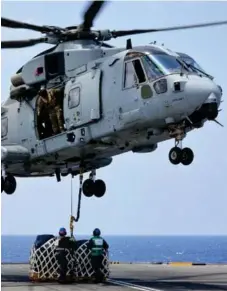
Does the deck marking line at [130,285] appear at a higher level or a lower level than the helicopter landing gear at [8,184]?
lower

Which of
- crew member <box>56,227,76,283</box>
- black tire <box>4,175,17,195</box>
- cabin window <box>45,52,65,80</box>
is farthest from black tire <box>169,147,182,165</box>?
black tire <box>4,175,17,195</box>

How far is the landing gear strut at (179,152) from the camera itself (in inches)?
814

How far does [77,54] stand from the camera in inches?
930

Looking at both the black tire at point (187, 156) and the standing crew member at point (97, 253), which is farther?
the black tire at point (187, 156)

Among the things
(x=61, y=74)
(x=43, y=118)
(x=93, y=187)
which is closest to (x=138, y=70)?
(x=61, y=74)

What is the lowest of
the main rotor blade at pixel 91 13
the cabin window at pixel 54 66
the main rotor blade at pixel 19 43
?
the cabin window at pixel 54 66

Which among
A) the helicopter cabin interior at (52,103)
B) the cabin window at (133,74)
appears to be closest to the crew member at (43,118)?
the helicopter cabin interior at (52,103)

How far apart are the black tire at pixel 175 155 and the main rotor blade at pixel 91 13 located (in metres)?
5.24

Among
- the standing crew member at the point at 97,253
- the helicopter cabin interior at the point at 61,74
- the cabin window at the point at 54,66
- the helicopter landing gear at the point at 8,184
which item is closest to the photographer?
the standing crew member at the point at 97,253

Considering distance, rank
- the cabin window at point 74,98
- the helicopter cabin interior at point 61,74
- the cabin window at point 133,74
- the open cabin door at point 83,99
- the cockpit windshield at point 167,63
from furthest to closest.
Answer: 1. the cabin window at point 74,98
2. the open cabin door at point 83,99
3. the cabin window at point 133,74
4. the helicopter cabin interior at point 61,74
5. the cockpit windshield at point 167,63

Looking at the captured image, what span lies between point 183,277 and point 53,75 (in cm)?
834

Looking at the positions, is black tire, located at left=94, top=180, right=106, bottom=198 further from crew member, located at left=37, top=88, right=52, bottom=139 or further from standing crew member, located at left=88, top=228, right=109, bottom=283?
standing crew member, located at left=88, top=228, right=109, bottom=283

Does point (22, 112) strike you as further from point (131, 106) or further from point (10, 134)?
point (131, 106)

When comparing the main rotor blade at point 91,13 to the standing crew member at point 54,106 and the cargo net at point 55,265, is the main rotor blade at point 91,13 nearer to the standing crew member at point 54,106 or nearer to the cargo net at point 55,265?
the standing crew member at point 54,106
